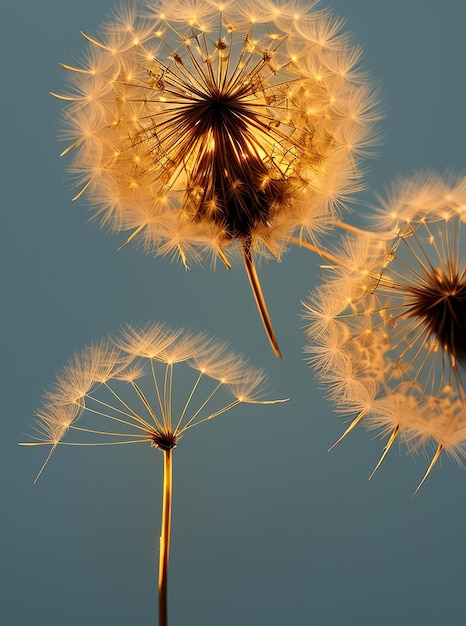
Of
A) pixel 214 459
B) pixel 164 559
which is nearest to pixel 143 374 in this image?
pixel 164 559

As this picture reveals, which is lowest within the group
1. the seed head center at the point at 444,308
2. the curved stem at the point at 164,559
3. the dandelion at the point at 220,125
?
the curved stem at the point at 164,559

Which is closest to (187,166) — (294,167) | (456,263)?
(294,167)

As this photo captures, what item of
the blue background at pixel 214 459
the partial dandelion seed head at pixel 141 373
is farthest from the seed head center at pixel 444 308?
the blue background at pixel 214 459

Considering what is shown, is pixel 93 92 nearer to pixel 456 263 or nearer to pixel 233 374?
pixel 233 374

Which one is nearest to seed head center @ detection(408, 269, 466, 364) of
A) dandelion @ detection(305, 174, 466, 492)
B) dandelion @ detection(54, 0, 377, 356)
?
dandelion @ detection(305, 174, 466, 492)

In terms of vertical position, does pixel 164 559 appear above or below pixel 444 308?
below

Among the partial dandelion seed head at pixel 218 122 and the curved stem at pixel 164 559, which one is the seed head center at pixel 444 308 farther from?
the curved stem at pixel 164 559

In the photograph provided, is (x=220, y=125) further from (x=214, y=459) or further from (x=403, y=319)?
(x=214, y=459)

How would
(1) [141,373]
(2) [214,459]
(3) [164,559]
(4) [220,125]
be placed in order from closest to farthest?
1. (3) [164,559]
2. (4) [220,125]
3. (1) [141,373]
4. (2) [214,459]

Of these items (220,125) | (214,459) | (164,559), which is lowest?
(164,559)
